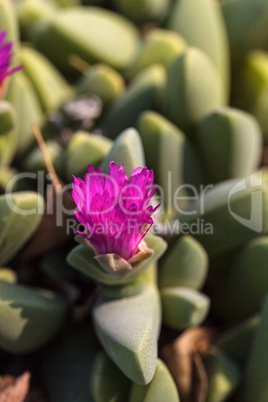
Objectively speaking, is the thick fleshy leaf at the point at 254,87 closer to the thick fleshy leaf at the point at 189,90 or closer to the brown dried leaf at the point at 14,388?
the thick fleshy leaf at the point at 189,90

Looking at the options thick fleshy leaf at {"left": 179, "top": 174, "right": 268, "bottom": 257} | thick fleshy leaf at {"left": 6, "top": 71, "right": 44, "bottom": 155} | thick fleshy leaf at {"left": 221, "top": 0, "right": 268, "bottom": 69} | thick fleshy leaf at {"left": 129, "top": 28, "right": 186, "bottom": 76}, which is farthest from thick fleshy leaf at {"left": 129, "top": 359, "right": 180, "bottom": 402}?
thick fleshy leaf at {"left": 221, "top": 0, "right": 268, "bottom": 69}

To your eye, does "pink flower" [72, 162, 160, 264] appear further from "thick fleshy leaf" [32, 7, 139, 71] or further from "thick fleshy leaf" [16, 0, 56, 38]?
"thick fleshy leaf" [16, 0, 56, 38]

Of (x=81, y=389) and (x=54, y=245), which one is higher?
(x=54, y=245)

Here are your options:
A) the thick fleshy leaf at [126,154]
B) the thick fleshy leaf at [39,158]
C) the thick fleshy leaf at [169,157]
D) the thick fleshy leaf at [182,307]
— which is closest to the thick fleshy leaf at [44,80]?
the thick fleshy leaf at [39,158]

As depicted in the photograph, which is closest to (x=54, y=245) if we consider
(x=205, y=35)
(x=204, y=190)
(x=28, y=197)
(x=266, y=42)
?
(x=28, y=197)

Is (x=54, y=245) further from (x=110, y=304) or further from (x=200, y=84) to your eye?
(x=200, y=84)

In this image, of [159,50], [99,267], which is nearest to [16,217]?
[99,267]
